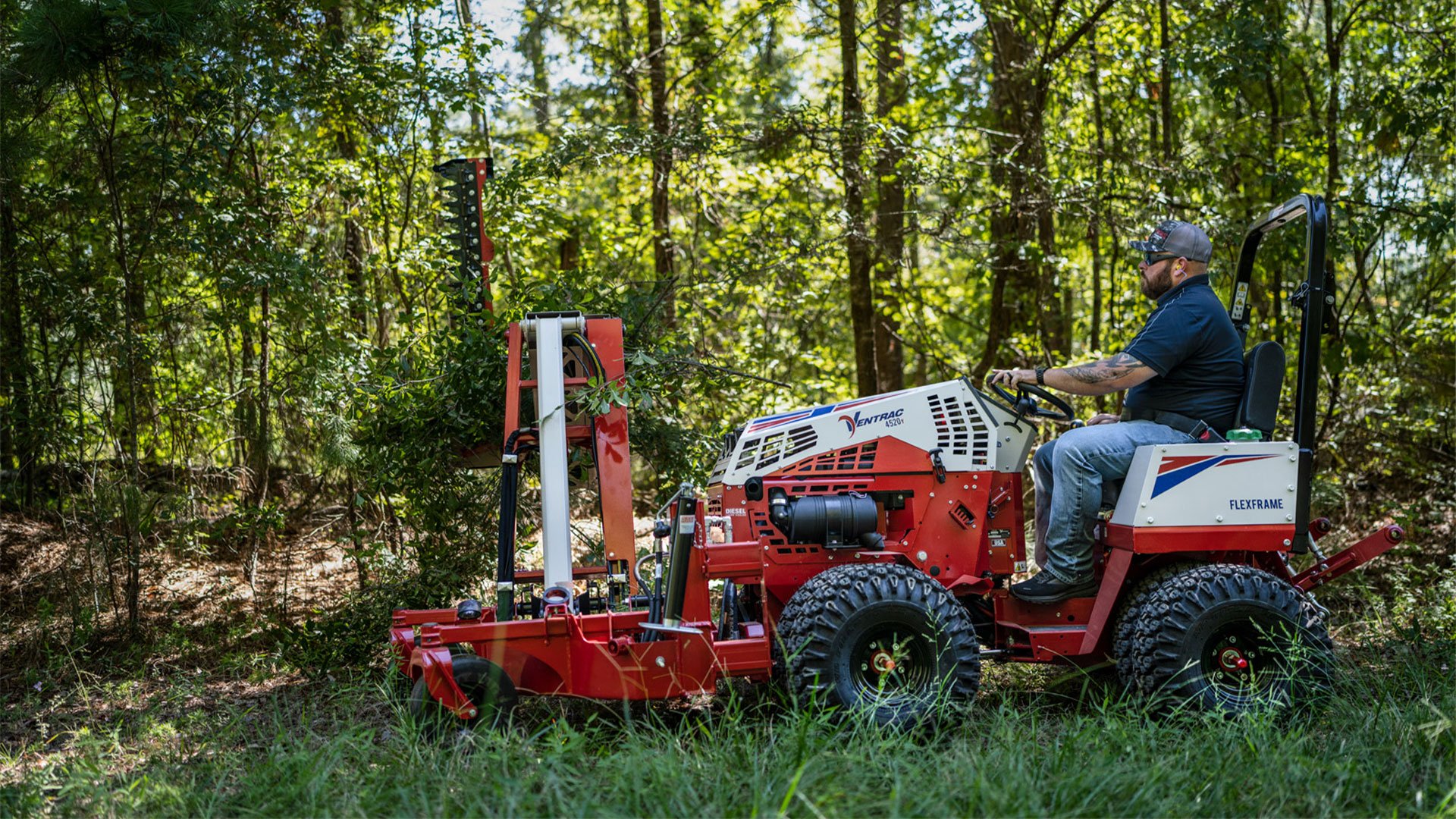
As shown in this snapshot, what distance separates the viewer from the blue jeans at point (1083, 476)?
14.0 ft

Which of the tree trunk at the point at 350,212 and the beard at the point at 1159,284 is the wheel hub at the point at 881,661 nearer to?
the beard at the point at 1159,284

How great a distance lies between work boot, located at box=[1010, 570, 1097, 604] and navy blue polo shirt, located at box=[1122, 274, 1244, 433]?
805 millimetres

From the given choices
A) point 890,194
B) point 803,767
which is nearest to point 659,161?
point 890,194

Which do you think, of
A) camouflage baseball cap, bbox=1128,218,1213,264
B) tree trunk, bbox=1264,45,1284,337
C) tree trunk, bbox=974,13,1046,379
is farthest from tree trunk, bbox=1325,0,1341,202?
camouflage baseball cap, bbox=1128,218,1213,264

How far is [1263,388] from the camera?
432cm

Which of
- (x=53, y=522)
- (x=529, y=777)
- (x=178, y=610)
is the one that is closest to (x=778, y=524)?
(x=529, y=777)

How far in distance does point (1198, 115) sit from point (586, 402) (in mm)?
9355

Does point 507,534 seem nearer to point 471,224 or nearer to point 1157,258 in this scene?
point 471,224

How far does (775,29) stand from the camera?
10.6 meters

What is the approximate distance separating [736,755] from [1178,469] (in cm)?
207

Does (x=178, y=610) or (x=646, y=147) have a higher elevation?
(x=646, y=147)

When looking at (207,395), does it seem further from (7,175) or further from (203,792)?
(203,792)

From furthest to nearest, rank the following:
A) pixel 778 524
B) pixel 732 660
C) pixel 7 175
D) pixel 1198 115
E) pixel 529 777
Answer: pixel 1198 115
pixel 7 175
pixel 778 524
pixel 732 660
pixel 529 777

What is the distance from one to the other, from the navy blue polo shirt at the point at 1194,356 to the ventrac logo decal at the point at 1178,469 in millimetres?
276
